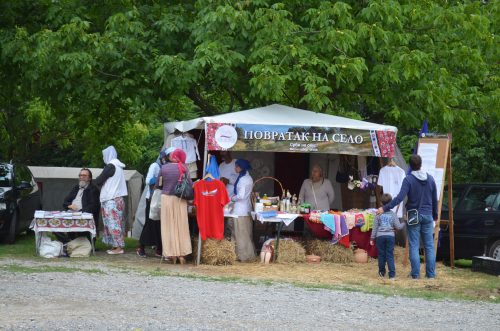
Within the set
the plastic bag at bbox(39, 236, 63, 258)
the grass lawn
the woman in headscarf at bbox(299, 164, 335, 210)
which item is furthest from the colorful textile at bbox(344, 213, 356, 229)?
the plastic bag at bbox(39, 236, 63, 258)

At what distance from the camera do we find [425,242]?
1411 cm

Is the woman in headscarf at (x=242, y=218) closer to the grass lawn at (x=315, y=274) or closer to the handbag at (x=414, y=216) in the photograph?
the grass lawn at (x=315, y=274)

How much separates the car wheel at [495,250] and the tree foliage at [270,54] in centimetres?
245

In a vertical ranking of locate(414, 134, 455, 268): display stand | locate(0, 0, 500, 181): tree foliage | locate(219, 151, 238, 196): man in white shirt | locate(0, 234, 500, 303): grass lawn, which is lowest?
locate(0, 234, 500, 303): grass lawn

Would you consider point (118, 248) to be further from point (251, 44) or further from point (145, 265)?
point (251, 44)

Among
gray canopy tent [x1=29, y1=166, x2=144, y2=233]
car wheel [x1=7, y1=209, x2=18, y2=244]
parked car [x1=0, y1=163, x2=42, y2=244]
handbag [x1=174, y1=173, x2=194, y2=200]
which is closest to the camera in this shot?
handbag [x1=174, y1=173, x2=194, y2=200]

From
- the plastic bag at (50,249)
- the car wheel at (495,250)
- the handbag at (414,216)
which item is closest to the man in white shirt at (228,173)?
the plastic bag at (50,249)

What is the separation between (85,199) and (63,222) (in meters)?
0.69

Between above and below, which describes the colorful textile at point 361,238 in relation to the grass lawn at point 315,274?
above

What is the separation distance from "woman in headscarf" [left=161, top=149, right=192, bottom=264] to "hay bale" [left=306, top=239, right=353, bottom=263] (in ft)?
7.12

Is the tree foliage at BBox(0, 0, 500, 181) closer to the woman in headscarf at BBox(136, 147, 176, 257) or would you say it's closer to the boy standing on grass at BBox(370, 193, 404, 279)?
the woman in headscarf at BBox(136, 147, 176, 257)

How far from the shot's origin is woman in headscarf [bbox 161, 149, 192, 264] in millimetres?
15078

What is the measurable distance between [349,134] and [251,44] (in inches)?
97.8

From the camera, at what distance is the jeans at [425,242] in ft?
45.7
